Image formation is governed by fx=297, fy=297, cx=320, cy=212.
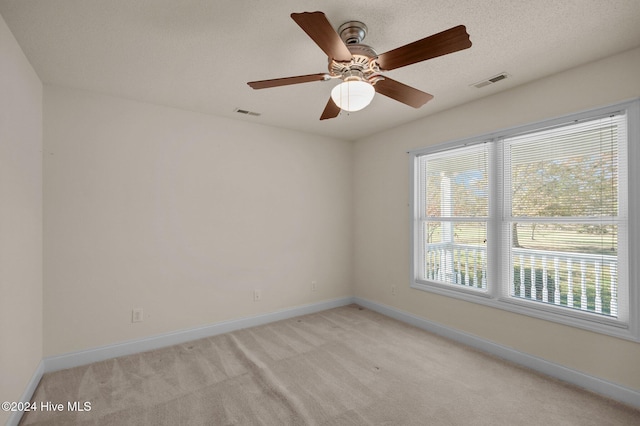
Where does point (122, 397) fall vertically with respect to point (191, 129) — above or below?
below

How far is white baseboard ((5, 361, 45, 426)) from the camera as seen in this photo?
1923mm

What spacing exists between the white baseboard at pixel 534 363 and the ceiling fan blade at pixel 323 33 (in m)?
2.99

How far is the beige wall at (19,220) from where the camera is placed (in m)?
1.85

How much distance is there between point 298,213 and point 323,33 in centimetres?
293

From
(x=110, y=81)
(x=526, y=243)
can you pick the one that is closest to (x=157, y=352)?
(x=110, y=81)

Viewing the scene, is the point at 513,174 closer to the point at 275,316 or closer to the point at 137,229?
the point at 275,316

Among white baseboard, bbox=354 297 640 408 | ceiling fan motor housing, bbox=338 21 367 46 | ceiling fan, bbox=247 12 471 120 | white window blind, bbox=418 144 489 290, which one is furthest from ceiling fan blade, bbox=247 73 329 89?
white baseboard, bbox=354 297 640 408

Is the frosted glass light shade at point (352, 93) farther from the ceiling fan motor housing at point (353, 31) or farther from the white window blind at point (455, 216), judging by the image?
the white window blind at point (455, 216)

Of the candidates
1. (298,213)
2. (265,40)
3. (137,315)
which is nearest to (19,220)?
(137,315)

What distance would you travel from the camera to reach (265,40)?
2057 millimetres

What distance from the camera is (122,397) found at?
230 centimetres

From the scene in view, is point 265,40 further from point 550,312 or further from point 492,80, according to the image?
point 550,312

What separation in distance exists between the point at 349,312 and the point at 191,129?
3.18 meters

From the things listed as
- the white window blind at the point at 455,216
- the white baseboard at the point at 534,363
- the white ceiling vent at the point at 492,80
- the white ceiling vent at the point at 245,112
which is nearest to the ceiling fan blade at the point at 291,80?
the white ceiling vent at the point at 245,112
